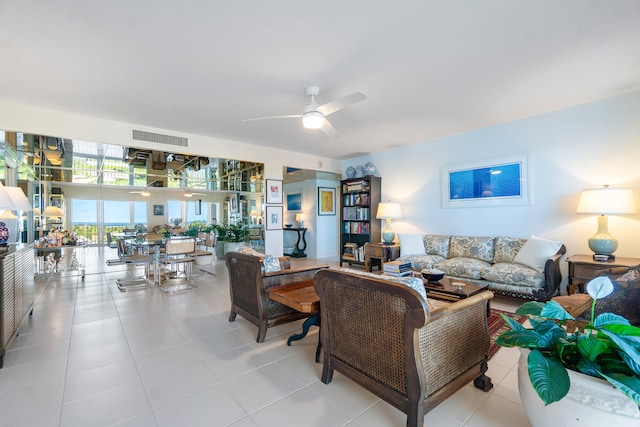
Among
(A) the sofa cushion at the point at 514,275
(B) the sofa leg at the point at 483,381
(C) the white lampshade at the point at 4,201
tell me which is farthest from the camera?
(A) the sofa cushion at the point at 514,275

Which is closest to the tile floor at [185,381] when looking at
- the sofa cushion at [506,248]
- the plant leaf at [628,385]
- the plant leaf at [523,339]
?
the plant leaf at [523,339]

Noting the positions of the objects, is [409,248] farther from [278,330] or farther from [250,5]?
[250,5]

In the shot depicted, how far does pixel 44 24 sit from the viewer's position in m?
2.15

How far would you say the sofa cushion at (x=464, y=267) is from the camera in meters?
3.89

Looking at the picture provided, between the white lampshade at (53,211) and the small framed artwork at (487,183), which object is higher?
the small framed artwork at (487,183)

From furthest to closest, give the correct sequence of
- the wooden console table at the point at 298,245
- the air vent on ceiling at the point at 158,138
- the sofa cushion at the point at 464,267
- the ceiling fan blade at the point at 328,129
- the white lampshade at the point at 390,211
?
1. the wooden console table at the point at 298,245
2. the white lampshade at the point at 390,211
3. the air vent on ceiling at the point at 158,138
4. the sofa cushion at the point at 464,267
5. the ceiling fan blade at the point at 328,129

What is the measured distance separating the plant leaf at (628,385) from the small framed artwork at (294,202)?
294 inches

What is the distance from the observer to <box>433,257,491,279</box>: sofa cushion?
3889 millimetres

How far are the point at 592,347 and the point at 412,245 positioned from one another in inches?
152

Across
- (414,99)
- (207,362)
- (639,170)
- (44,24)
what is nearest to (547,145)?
(639,170)

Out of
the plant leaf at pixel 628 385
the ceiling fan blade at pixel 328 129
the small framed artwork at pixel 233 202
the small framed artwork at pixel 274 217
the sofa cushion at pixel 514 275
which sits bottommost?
the sofa cushion at pixel 514 275

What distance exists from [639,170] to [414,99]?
2.84 m

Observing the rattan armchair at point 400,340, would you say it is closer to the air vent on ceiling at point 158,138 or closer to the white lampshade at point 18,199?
the white lampshade at point 18,199

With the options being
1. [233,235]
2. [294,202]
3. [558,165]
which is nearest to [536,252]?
[558,165]
